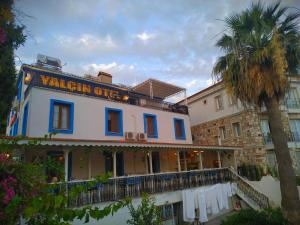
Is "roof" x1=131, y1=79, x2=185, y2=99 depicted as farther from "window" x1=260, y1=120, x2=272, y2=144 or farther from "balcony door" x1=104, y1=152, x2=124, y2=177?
"window" x1=260, y1=120, x2=272, y2=144

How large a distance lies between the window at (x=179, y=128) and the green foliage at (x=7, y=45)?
13.9 m

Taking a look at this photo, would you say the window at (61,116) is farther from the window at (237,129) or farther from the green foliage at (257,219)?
the window at (237,129)

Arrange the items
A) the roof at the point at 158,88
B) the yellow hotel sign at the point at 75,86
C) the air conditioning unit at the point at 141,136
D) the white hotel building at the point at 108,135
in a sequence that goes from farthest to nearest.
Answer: the roof at the point at 158,88
the air conditioning unit at the point at 141,136
the yellow hotel sign at the point at 75,86
the white hotel building at the point at 108,135

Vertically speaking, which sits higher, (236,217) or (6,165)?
(6,165)

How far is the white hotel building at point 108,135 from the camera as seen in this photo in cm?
1142

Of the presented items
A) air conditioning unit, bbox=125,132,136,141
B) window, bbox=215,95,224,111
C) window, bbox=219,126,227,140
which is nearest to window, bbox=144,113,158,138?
air conditioning unit, bbox=125,132,136,141

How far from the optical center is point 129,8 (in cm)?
1259

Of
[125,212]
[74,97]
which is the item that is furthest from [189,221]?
[74,97]

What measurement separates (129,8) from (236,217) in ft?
41.5

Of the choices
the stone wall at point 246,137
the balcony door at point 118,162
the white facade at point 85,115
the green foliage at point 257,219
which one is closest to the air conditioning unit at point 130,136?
the white facade at point 85,115

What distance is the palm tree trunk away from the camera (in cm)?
1149

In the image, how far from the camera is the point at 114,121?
16.4 metres

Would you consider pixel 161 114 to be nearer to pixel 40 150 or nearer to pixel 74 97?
pixel 74 97

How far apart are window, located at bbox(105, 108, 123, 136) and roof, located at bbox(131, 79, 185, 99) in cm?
430
